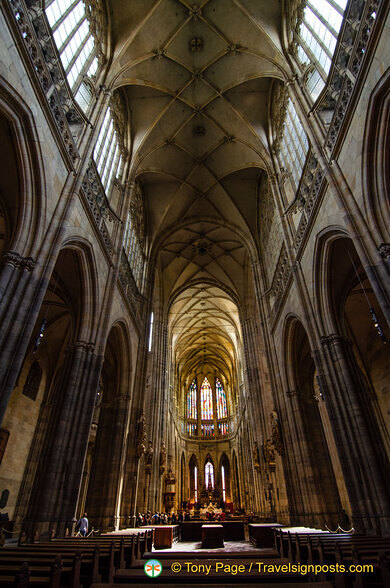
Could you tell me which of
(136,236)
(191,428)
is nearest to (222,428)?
(191,428)

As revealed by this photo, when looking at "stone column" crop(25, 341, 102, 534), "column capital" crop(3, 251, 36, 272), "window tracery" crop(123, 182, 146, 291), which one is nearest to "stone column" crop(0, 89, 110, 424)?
"column capital" crop(3, 251, 36, 272)

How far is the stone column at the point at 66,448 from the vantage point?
7.85m

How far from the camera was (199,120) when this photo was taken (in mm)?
18203

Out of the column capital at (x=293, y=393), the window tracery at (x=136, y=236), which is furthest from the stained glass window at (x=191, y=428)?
the column capital at (x=293, y=393)

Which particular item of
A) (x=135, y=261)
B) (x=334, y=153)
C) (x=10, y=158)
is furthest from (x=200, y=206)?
(x=10, y=158)

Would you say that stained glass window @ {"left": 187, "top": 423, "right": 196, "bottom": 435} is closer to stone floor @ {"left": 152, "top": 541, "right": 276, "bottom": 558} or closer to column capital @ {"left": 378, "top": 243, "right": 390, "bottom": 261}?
stone floor @ {"left": 152, "top": 541, "right": 276, "bottom": 558}

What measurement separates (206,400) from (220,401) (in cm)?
194

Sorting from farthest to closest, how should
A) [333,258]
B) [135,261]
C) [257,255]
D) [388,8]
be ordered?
1. [257,255]
2. [135,261]
3. [333,258]
4. [388,8]

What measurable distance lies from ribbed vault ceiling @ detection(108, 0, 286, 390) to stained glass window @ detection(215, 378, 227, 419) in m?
23.6

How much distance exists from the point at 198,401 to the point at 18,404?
3290 cm

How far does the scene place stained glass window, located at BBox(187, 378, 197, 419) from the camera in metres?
44.5

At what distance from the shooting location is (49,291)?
13117 millimetres

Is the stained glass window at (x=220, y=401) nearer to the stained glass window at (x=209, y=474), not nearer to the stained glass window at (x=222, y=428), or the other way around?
the stained glass window at (x=222, y=428)

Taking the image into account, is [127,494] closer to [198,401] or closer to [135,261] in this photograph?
[135,261]
